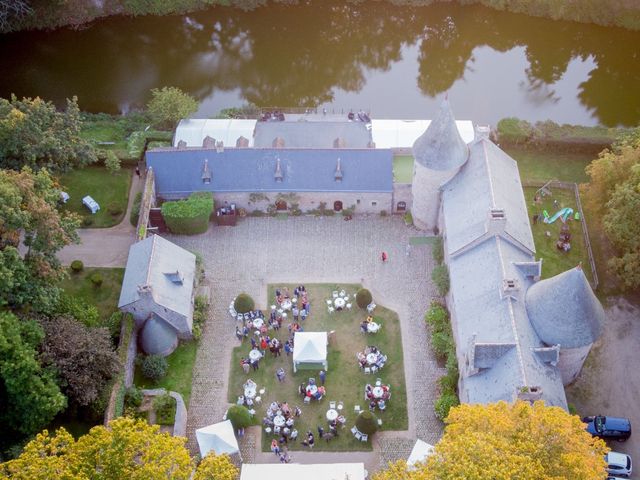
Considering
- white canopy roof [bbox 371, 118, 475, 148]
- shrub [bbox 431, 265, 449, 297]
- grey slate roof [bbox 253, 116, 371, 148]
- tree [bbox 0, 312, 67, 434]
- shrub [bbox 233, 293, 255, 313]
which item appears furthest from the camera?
grey slate roof [bbox 253, 116, 371, 148]

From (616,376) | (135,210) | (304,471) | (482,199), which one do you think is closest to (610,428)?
(616,376)

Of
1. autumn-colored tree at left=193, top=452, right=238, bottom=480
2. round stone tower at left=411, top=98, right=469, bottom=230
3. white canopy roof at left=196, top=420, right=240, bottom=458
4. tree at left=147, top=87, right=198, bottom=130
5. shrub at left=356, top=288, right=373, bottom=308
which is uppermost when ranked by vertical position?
tree at left=147, top=87, right=198, bottom=130

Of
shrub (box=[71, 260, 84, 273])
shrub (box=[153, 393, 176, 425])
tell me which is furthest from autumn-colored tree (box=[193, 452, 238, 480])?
shrub (box=[71, 260, 84, 273])

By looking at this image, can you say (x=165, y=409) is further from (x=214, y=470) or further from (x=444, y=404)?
(x=444, y=404)

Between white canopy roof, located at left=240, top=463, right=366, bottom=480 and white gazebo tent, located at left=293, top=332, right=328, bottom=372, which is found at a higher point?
white gazebo tent, located at left=293, top=332, right=328, bottom=372

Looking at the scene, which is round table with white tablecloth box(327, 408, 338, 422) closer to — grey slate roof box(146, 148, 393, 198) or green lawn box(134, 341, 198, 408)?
green lawn box(134, 341, 198, 408)

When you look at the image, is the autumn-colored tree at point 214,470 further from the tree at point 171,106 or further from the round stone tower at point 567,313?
the tree at point 171,106

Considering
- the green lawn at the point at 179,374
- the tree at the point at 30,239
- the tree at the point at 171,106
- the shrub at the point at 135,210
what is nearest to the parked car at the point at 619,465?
the green lawn at the point at 179,374

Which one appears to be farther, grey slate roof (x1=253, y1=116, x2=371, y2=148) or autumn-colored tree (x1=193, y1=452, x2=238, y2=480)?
grey slate roof (x1=253, y1=116, x2=371, y2=148)
